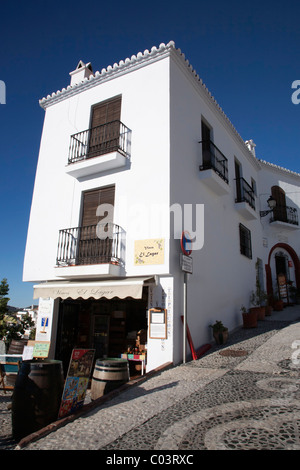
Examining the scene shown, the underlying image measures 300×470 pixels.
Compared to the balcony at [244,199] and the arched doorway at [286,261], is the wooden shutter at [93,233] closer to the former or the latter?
the balcony at [244,199]

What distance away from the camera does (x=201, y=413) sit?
4.02 meters

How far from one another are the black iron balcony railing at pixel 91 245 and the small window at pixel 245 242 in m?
6.68

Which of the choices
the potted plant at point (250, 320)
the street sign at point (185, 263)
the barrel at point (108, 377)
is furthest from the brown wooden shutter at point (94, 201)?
the potted plant at point (250, 320)

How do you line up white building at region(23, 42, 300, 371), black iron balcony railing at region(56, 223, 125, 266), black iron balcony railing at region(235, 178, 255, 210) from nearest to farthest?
white building at region(23, 42, 300, 371), black iron balcony railing at region(56, 223, 125, 266), black iron balcony railing at region(235, 178, 255, 210)

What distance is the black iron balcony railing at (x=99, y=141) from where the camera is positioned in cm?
912

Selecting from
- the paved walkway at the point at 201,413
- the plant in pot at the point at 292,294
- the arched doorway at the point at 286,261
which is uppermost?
the arched doorway at the point at 286,261

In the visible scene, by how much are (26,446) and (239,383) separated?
3469 millimetres

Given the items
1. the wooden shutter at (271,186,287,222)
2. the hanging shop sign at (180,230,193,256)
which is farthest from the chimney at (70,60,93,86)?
the wooden shutter at (271,186,287,222)

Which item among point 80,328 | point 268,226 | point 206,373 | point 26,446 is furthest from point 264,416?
point 268,226

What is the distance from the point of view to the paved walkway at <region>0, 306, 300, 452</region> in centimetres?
329

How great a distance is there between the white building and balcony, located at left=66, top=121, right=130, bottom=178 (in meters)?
0.04

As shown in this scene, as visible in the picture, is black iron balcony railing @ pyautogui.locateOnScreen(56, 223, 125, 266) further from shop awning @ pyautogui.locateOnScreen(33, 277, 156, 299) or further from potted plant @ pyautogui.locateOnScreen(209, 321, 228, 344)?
potted plant @ pyautogui.locateOnScreen(209, 321, 228, 344)

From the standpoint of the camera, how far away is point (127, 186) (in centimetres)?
870

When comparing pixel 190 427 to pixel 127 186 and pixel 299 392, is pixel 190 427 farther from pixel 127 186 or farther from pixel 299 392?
pixel 127 186
